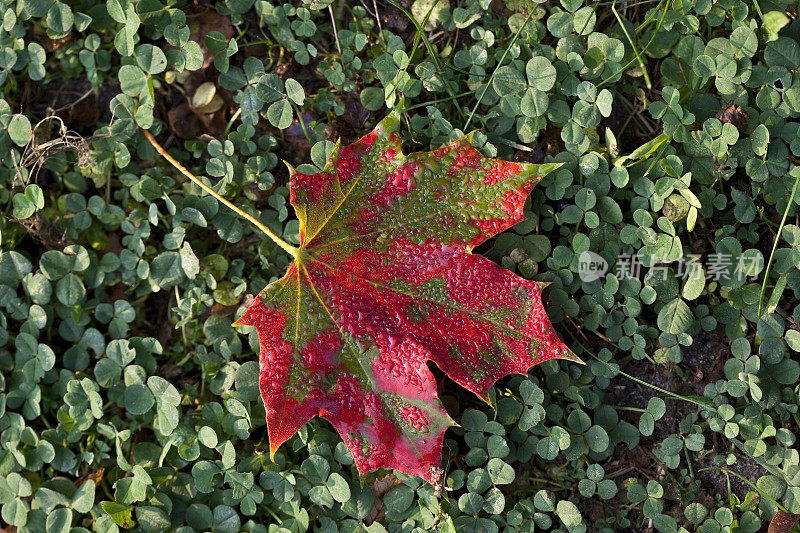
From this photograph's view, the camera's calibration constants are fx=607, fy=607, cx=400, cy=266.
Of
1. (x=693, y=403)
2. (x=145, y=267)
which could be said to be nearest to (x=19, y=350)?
(x=145, y=267)

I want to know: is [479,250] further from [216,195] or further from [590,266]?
[216,195]

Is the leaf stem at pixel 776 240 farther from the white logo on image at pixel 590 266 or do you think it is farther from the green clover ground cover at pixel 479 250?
the white logo on image at pixel 590 266

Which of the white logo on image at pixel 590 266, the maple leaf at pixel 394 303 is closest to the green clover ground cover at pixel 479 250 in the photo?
the white logo on image at pixel 590 266

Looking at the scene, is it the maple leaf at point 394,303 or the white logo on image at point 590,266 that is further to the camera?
the white logo on image at point 590,266

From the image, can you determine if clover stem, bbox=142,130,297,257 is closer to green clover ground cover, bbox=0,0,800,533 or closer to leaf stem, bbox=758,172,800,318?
green clover ground cover, bbox=0,0,800,533

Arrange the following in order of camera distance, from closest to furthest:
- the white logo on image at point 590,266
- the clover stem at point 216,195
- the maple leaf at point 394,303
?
the maple leaf at point 394,303 → the clover stem at point 216,195 → the white logo on image at point 590,266

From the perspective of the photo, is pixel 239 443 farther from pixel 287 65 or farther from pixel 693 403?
pixel 693 403

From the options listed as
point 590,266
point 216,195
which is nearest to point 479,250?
point 590,266
